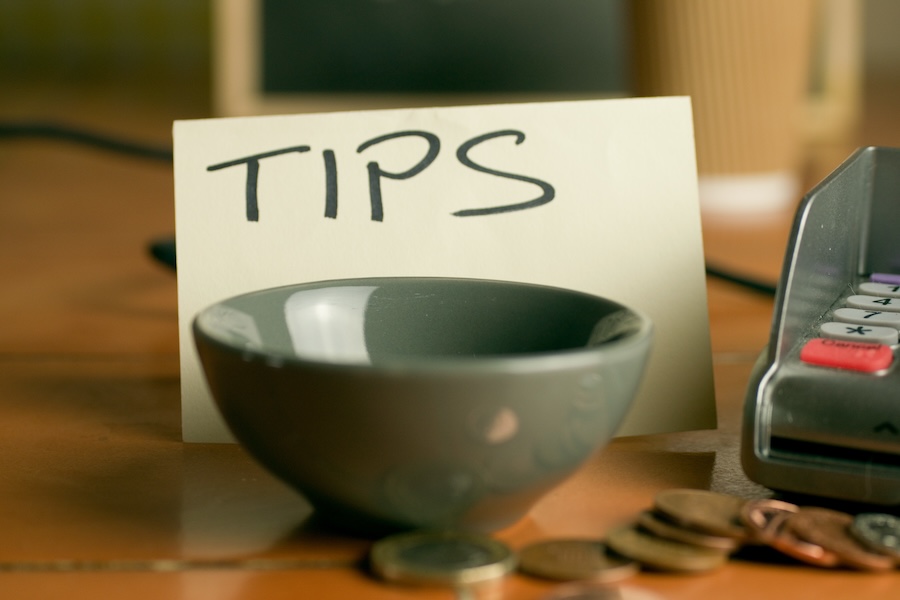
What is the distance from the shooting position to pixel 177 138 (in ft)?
1.35

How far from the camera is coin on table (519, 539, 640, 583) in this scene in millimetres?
270

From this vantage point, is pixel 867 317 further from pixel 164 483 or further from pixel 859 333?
pixel 164 483

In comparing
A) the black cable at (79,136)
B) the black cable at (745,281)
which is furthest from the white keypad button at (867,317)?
the black cable at (79,136)

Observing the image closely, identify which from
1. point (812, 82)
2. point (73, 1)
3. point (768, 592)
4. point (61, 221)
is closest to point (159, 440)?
point (768, 592)

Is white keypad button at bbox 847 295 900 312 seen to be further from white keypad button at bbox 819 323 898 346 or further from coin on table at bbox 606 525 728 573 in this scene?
coin on table at bbox 606 525 728 573

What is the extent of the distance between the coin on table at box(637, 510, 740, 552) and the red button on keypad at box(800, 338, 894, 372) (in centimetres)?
7

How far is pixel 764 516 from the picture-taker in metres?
0.29

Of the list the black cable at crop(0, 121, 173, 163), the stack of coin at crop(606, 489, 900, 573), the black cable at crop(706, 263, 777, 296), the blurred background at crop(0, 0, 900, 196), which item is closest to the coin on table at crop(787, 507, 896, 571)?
the stack of coin at crop(606, 489, 900, 573)

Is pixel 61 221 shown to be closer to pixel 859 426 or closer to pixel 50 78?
pixel 859 426

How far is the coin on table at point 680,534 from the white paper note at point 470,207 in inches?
4.1

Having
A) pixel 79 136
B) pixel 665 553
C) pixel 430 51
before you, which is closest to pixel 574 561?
pixel 665 553

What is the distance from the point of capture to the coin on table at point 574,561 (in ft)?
0.89

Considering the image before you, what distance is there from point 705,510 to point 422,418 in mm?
93

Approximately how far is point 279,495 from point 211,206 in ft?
0.41
